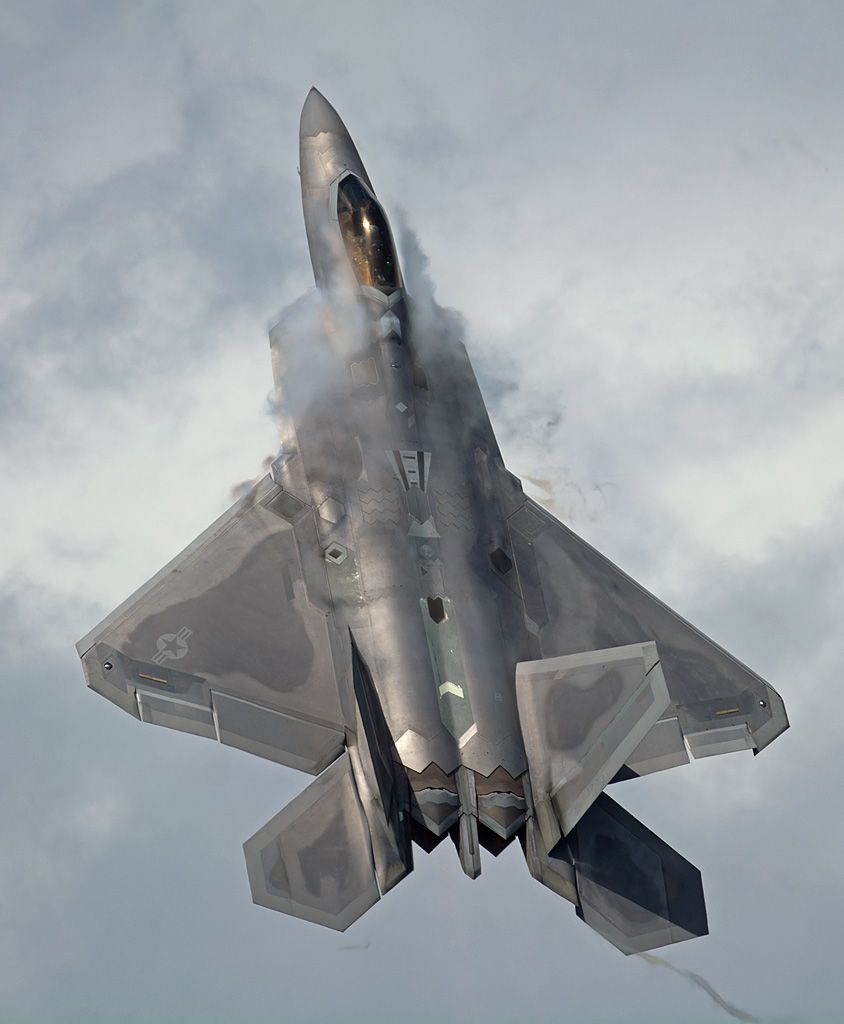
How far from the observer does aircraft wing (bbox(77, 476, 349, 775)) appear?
30781 mm

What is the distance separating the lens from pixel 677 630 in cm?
3453

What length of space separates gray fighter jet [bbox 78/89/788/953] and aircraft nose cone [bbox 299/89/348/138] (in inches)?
125

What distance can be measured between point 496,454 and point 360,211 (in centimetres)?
627

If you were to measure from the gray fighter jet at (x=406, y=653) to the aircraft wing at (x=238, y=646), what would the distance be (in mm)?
43

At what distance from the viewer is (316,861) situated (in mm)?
28844

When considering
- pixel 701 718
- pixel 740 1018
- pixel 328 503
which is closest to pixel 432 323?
pixel 328 503

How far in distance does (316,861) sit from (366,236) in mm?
14373

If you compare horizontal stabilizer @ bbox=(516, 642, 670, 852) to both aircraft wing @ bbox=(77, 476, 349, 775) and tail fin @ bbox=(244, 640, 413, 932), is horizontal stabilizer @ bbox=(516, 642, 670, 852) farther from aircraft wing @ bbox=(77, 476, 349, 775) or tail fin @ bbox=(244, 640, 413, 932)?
aircraft wing @ bbox=(77, 476, 349, 775)

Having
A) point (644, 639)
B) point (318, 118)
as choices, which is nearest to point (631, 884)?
point (644, 639)

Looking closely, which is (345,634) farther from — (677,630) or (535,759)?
(677,630)

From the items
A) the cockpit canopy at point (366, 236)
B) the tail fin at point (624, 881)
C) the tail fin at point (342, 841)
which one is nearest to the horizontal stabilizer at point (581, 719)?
the tail fin at point (624, 881)

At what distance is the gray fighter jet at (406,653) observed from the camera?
29.1m

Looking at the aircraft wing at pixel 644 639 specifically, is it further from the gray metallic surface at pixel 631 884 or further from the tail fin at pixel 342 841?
the tail fin at pixel 342 841

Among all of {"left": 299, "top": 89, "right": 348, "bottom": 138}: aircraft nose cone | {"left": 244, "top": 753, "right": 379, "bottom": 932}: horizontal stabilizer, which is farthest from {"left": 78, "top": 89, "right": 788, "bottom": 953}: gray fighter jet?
{"left": 299, "top": 89, "right": 348, "bottom": 138}: aircraft nose cone
